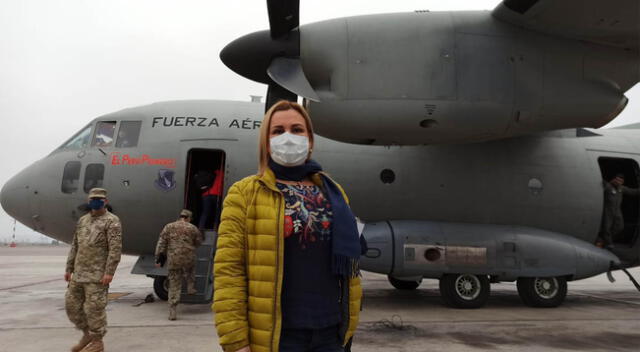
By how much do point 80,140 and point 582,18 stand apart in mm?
9834

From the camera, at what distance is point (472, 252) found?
9281mm

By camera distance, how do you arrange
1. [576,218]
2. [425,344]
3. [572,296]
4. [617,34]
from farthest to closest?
[572,296] < [576,218] < [617,34] < [425,344]

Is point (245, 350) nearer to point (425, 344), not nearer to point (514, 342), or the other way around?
point (425, 344)

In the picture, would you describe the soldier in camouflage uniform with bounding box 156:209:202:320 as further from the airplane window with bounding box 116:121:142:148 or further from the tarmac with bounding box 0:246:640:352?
the airplane window with bounding box 116:121:142:148

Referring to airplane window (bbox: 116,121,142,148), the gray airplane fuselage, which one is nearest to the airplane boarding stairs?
the gray airplane fuselage

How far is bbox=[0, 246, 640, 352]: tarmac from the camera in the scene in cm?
620

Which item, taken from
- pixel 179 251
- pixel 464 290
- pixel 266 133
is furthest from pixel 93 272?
pixel 464 290

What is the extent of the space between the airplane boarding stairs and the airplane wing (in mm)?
6705

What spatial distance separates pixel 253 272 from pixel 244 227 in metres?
0.23

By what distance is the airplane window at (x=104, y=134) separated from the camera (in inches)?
389

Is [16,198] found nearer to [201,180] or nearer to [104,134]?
[104,134]

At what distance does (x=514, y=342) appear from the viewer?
21.4ft

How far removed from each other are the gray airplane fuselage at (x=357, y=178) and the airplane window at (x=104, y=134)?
12 centimetres

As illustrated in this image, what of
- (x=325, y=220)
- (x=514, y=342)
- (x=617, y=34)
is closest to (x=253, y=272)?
(x=325, y=220)
